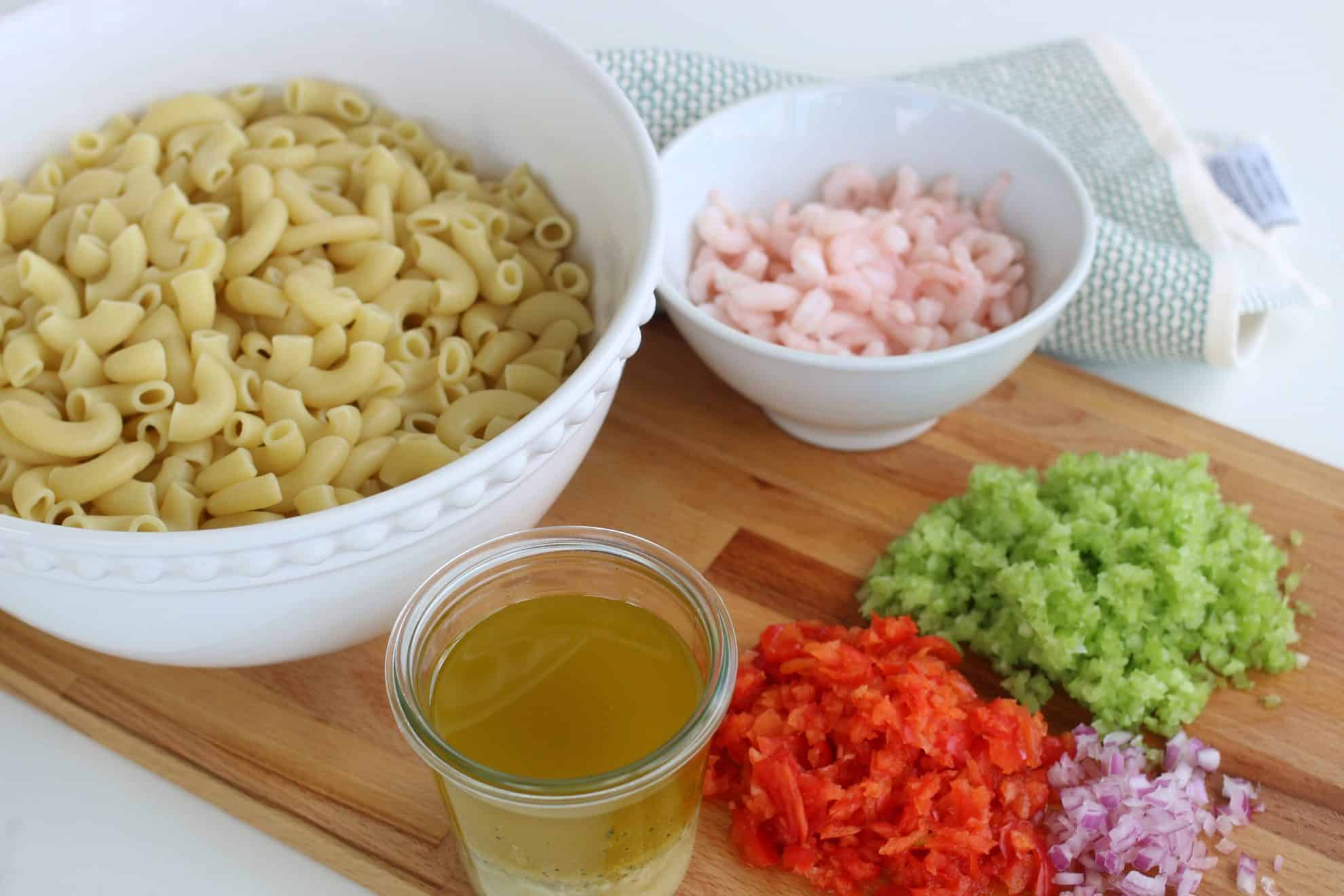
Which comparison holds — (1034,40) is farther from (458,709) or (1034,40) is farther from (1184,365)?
(458,709)

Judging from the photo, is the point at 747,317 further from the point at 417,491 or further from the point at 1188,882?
the point at 1188,882

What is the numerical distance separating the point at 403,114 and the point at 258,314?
0.38 m

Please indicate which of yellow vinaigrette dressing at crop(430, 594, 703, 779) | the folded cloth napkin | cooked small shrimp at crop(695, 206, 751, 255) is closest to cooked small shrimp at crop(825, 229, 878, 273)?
cooked small shrimp at crop(695, 206, 751, 255)

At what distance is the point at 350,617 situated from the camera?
1.13m

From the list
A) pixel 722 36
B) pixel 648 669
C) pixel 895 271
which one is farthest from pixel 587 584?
pixel 722 36

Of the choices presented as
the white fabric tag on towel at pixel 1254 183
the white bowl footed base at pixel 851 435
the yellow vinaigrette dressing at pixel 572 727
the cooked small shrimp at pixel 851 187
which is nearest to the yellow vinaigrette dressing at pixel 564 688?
the yellow vinaigrette dressing at pixel 572 727

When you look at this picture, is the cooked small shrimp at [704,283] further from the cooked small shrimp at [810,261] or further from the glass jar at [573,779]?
the glass jar at [573,779]

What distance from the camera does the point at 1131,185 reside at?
69.3 inches

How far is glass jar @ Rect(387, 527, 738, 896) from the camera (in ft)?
3.13

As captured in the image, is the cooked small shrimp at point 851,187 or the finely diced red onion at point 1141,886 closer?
the finely diced red onion at point 1141,886

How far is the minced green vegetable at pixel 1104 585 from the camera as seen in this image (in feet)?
4.01

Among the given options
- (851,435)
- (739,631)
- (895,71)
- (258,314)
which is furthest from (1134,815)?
(895,71)

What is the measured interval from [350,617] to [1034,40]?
1.65 meters

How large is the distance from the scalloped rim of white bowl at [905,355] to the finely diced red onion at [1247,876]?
530mm
